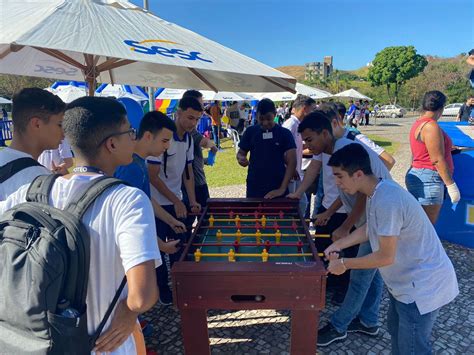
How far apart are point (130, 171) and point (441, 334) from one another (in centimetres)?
298

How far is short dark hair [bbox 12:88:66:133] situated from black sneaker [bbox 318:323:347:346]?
2593 millimetres

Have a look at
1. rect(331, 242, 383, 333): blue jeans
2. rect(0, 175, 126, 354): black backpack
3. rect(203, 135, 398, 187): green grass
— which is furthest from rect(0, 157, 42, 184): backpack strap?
Answer: rect(203, 135, 398, 187): green grass

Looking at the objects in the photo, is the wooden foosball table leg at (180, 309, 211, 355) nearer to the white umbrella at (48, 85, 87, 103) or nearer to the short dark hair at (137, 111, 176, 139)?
the short dark hair at (137, 111, 176, 139)

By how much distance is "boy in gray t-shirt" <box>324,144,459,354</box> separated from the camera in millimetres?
1900

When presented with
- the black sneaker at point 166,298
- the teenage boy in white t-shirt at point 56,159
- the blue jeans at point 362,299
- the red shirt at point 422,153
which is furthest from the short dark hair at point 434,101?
the teenage boy in white t-shirt at point 56,159

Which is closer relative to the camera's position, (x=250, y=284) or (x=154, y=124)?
(x=250, y=284)

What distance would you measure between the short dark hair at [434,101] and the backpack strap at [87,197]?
147 inches

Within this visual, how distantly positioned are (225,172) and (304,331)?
7.67 metres

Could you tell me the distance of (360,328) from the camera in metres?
2.96

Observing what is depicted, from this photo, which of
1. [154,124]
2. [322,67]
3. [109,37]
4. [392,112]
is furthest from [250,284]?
[322,67]

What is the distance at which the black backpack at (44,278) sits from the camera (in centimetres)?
108

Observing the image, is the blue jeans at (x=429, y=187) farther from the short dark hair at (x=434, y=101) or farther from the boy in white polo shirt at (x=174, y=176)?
the boy in white polo shirt at (x=174, y=176)

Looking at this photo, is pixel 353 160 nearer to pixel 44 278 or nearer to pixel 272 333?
pixel 44 278

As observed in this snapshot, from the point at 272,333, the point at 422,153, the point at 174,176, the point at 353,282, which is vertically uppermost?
the point at 422,153
